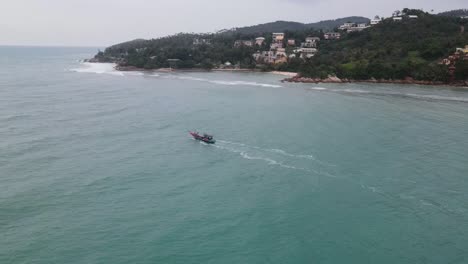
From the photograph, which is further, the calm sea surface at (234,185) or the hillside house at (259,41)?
the hillside house at (259,41)

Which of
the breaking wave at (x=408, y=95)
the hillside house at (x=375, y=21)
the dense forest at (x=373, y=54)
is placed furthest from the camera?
the hillside house at (x=375, y=21)

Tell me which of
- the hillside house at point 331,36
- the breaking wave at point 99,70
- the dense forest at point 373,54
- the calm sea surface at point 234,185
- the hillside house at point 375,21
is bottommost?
the calm sea surface at point 234,185

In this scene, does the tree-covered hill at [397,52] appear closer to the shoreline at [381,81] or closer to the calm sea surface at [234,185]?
the shoreline at [381,81]

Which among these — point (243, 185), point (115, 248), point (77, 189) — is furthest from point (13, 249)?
point (243, 185)

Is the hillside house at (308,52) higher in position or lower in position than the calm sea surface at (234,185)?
higher

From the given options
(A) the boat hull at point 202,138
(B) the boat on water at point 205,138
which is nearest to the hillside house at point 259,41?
(A) the boat hull at point 202,138

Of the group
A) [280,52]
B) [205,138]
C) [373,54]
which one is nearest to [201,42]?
[280,52]
